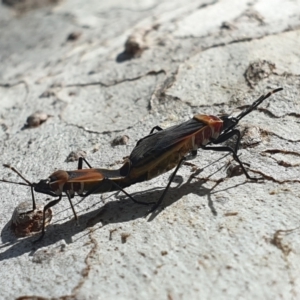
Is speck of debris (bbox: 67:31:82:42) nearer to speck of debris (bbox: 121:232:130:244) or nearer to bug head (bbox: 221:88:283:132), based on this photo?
bug head (bbox: 221:88:283:132)

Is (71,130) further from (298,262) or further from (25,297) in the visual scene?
(298,262)

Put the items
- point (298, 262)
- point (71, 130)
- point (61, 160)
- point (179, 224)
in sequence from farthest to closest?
point (71, 130), point (61, 160), point (179, 224), point (298, 262)

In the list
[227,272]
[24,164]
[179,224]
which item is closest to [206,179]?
[179,224]

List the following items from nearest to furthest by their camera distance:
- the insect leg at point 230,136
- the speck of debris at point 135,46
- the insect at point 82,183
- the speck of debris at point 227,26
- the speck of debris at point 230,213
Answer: the speck of debris at point 230,213 < the insect at point 82,183 < the insect leg at point 230,136 < the speck of debris at point 227,26 < the speck of debris at point 135,46

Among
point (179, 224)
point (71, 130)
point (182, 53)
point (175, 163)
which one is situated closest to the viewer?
point (179, 224)

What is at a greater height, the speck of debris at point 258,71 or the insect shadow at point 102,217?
the speck of debris at point 258,71

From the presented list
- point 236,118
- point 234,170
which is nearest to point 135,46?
point 236,118

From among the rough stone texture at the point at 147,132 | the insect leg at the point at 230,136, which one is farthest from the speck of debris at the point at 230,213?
the insect leg at the point at 230,136

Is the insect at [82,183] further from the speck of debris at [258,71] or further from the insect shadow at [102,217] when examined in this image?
the speck of debris at [258,71]
